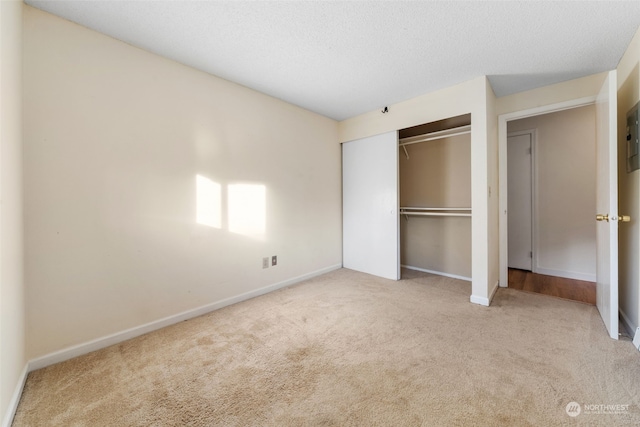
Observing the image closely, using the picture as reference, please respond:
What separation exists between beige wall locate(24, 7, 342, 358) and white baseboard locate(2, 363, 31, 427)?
0.57 feet

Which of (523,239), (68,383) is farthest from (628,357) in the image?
(68,383)

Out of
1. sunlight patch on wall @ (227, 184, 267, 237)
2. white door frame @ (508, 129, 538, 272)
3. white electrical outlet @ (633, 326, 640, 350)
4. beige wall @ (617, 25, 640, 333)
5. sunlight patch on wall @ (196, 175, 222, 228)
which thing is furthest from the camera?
white door frame @ (508, 129, 538, 272)

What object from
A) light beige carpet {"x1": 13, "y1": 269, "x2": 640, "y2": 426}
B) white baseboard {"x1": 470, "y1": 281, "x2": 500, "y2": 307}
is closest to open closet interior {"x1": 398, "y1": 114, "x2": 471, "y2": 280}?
white baseboard {"x1": 470, "y1": 281, "x2": 500, "y2": 307}

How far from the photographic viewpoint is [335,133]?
3.92 meters

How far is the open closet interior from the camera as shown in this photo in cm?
339

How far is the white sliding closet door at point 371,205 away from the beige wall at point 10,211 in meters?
3.24

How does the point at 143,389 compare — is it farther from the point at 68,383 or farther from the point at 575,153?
the point at 575,153

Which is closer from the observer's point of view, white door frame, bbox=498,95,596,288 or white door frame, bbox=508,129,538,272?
white door frame, bbox=498,95,596,288

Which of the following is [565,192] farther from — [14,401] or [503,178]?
[14,401]

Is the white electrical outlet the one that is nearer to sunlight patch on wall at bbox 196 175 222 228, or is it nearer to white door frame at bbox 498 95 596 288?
white door frame at bbox 498 95 596 288

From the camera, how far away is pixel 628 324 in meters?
2.00

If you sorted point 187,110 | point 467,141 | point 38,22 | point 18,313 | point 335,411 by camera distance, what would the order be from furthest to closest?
1. point 467,141
2. point 187,110
3. point 38,22
4. point 18,313
5. point 335,411

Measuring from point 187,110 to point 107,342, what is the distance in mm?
1958

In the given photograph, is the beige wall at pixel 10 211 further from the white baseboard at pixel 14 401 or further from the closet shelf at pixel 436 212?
the closet shelf at pixel 436 212
